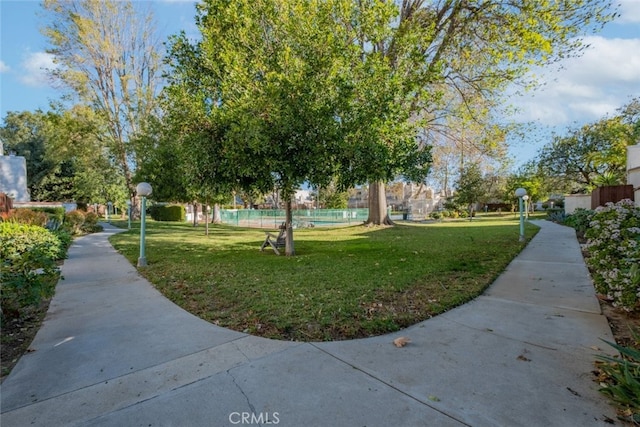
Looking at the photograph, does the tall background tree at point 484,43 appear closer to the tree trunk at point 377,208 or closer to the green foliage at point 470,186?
the tree trunk at point 377,208

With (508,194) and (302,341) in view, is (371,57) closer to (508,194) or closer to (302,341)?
(302,341)

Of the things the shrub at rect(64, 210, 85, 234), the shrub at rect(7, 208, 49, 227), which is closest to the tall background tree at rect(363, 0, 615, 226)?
the shrub at rect(7, 208, 49, 227)

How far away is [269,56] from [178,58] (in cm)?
229

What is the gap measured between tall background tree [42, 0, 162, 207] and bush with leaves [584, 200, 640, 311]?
23016 millimetres

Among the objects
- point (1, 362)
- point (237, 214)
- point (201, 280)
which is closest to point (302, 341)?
point (1, 362)

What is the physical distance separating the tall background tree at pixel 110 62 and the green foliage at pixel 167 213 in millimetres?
5635

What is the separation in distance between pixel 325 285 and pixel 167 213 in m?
31.1

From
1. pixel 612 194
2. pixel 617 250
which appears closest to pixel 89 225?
pixel 617 250

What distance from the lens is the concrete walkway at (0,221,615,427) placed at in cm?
210

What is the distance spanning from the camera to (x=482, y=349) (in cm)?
302

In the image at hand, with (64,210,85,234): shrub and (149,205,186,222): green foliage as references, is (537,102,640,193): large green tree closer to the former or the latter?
(64,210,85,234): shrub

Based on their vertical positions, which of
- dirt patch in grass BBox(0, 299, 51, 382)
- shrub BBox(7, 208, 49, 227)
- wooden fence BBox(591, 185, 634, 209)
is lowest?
dirt patch in grass BBox(0, 299, 51, 382)

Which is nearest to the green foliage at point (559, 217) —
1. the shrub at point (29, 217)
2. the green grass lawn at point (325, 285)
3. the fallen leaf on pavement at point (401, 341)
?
the green grass lawn at point (325, 285)

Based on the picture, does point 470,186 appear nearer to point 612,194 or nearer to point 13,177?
point 612,194
